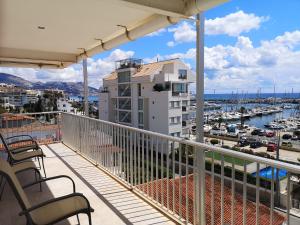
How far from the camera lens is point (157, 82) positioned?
34.3m

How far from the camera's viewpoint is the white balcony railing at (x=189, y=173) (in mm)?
2180

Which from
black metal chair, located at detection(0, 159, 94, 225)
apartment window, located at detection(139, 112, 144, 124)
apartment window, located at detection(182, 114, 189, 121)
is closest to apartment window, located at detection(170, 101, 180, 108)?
apartment window, located at detection(182, 114, 189, 121)

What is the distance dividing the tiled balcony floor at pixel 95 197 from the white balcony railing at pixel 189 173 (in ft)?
0.59

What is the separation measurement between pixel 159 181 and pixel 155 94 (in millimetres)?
30229

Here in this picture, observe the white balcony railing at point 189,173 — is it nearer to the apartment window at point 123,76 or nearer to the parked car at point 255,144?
the apartment window at point 123,76

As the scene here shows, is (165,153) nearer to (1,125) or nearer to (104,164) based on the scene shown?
(104,164)

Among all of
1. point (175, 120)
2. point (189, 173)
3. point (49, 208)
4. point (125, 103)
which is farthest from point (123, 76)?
point (49, 208)

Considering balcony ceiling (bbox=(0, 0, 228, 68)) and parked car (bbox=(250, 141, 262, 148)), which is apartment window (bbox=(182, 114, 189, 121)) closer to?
parked car (bbox=(250, 141, 262, 148))

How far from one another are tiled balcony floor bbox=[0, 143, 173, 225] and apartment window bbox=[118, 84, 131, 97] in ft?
109

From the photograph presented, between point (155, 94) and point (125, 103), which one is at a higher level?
point (155, 94)

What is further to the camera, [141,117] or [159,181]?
[141,117]

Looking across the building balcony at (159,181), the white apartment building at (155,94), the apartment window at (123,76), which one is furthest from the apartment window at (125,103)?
the building balcony at (159,181)

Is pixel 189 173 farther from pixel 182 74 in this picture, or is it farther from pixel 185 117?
pixel 182 74

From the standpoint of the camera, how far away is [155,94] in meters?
34.2
